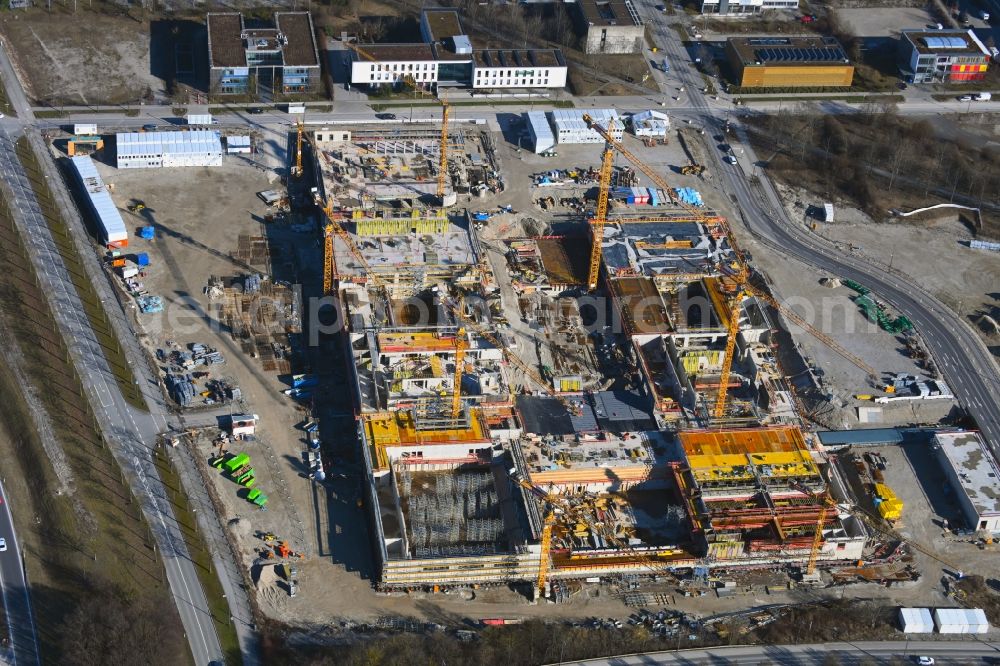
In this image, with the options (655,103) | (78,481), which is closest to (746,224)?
(655,103)

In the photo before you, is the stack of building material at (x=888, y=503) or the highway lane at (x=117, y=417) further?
the stack of building material at (x=888, y=503)

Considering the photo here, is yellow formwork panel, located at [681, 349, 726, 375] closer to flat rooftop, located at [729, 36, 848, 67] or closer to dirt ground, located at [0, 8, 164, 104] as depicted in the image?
flat rooftop, located at [729, 36, 848, 67]

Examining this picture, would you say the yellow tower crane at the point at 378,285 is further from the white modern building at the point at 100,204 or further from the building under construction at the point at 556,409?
the white modern building at the point at 100,204

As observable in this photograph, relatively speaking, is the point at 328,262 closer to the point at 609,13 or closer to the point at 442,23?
the point at 442,23

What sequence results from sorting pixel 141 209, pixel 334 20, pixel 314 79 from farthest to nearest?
1. pixel 334 20
2. pixel 314 79
3. pixel 141 209

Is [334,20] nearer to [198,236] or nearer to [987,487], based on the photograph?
[198,236]

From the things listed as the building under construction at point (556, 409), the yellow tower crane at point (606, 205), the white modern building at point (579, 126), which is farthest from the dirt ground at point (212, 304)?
the white modern building at point (579, 126)
